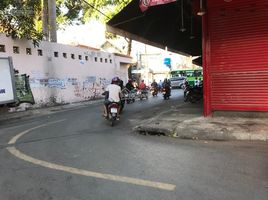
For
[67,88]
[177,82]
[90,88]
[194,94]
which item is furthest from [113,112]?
[177,82]

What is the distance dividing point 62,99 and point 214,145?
707 inches

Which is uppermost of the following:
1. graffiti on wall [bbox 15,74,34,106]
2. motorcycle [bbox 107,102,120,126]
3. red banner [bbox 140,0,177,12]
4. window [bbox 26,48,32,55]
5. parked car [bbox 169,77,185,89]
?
red banner [bbox 140,0,177,12]

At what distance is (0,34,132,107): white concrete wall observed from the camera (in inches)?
859

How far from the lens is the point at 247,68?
1180cm

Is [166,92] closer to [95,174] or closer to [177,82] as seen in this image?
[95,174]

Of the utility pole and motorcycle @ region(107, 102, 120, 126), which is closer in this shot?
motorcycle @ region(107, 102, 120, 126)

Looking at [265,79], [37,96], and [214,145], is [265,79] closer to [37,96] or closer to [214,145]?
[214,145]

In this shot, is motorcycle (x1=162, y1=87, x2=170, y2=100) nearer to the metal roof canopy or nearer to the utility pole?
the metal roof canopy

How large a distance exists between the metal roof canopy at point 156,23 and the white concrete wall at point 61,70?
6839 mm

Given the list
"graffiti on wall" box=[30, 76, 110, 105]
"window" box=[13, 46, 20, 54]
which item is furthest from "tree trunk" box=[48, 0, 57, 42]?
"window" box=[13, 46, 20, 54]

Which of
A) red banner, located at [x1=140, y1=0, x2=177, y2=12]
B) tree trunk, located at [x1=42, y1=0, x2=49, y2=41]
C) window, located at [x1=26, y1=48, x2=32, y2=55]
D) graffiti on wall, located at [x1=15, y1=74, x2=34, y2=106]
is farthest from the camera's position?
tree trunk, located at [x1=42, y1=0, x2=49, y2=41]

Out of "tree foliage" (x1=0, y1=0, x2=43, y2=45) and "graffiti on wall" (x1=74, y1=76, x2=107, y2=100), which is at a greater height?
"tree foliage" (x1=0, y1=0, x2=43, y2=45)

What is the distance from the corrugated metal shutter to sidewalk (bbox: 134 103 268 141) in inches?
24.0

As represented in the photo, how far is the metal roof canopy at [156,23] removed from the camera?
598 inches
